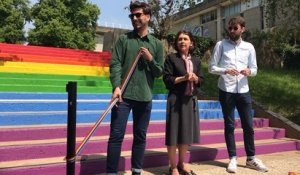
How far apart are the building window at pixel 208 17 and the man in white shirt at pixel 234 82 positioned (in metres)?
36.3

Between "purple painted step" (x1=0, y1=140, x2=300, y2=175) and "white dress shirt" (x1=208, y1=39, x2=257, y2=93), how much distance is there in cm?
109

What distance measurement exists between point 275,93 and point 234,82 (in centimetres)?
491

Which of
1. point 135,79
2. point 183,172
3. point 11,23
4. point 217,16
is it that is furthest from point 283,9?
point 217,16

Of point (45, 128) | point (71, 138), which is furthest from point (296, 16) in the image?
point (71, 138)

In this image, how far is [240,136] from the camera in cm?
695

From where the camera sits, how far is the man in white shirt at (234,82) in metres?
5.31

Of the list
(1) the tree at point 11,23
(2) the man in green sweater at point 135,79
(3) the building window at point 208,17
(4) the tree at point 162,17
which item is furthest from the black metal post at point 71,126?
Answer: (3) the building window at point 208,17

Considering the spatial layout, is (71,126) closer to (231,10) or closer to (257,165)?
(257,165)

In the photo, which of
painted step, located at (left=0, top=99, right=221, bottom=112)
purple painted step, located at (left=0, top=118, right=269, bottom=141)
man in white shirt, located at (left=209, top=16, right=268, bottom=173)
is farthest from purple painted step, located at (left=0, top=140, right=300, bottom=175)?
painted step, located at (left=0, top=99, right=221, bottom=112)

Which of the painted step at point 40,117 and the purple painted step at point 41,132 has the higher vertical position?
the painted step at point 40,117

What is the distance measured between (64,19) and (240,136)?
1159 inches

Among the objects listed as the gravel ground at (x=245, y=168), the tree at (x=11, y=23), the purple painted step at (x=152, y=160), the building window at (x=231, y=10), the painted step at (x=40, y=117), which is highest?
the building window at (x=231, y=10)

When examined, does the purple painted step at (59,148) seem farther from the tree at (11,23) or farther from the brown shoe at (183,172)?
the tree at (11,23)

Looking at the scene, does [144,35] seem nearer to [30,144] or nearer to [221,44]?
[221,44]
